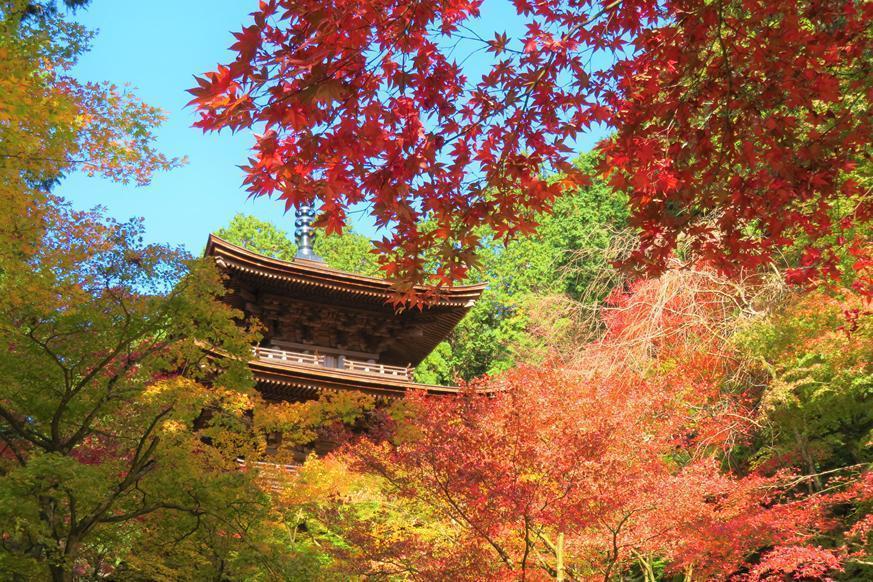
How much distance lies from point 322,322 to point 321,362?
0.83 meters

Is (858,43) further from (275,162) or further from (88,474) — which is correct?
(88,474)

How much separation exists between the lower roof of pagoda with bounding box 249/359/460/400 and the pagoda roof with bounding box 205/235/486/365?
4.84ft

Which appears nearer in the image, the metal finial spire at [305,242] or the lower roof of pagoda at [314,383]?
the lower roof of pagoda at [314,383]

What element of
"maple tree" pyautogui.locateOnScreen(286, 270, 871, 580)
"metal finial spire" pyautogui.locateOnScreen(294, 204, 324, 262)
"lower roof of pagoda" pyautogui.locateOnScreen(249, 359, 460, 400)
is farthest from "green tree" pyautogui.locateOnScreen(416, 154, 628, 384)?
"maple tree" pyautogui.locateOnScreen(286, 270, 871, 580)

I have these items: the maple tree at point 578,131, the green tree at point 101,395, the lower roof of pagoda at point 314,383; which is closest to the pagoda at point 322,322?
the lower roof of pagoda at point 314,383

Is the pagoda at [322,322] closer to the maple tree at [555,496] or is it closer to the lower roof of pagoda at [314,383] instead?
the lower roof of pagoda at [314,383]

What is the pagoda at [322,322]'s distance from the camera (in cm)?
1466

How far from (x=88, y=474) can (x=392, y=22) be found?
14.8 feet

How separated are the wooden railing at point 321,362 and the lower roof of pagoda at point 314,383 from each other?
0.30 meters

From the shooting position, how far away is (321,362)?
16266 millimetres

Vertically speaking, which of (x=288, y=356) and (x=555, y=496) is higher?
(x=288, y=356)

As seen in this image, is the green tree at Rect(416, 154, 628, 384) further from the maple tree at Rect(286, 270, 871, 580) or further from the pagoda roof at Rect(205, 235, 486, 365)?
the maple tree at Rect(286, 270, 871, 580)

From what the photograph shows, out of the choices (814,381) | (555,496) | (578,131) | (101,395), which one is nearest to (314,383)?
(555,496)

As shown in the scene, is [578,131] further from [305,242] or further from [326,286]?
[305,242]
